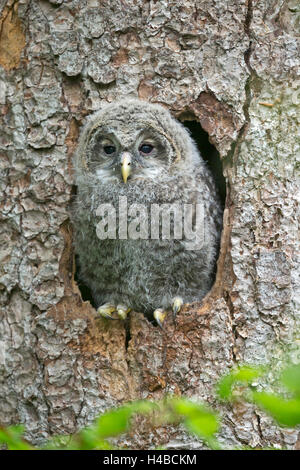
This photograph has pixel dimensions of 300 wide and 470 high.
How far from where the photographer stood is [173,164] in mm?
3420

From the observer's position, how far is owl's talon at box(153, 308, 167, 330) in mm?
3141

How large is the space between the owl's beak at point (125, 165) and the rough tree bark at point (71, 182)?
11.7 inches

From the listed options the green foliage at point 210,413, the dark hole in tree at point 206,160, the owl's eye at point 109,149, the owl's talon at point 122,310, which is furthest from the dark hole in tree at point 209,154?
the green foliage at point 210,413

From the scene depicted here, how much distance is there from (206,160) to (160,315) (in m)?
1.23

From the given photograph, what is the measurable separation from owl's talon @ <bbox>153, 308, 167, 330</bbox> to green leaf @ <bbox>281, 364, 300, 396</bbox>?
1.86 m

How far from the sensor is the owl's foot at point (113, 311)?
321cm

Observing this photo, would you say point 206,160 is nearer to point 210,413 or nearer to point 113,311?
point 113,311

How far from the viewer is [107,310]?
10.7 feet

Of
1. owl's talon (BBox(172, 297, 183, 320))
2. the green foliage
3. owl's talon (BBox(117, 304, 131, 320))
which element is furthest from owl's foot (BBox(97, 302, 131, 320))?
the green foliage

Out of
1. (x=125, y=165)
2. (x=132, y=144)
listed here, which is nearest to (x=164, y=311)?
(x=125, y=165)

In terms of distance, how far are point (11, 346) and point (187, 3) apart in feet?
6.81

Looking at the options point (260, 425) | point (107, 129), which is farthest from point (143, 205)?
point (260, 425)

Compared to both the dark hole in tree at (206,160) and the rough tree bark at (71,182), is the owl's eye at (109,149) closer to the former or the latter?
the rough tree bark at (71,182)

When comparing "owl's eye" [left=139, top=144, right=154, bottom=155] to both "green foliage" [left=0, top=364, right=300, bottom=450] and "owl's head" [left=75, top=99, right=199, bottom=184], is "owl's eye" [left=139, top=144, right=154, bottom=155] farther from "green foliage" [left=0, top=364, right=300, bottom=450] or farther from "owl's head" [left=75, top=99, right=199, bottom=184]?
"green foliage" [left=0, top=364, right=300, bottom=450]
